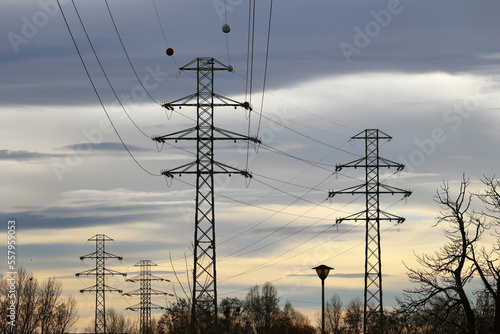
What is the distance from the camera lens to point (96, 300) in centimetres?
9369

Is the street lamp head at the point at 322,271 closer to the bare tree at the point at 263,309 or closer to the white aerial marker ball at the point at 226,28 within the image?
the white aerial marker ball at the point at 226,28

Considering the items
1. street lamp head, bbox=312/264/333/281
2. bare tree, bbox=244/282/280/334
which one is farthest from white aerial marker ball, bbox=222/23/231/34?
bare tree, bbox=244/282/280/334

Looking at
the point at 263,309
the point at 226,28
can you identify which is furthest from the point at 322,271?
the point at 263,309

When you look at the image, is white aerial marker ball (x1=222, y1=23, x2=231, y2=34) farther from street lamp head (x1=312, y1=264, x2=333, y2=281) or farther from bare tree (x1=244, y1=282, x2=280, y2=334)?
bare tree (x1=244, y1=282, x2=280, y2=334)

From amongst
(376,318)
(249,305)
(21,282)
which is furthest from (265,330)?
(376,318)

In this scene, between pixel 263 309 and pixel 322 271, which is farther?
pixel 263 309

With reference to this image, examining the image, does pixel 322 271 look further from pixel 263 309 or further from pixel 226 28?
pixel 263 309

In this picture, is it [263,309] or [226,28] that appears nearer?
[226,28]

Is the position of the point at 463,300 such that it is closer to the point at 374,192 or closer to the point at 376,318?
the point at 374,192

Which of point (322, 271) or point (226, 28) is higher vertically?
point (226, 28)

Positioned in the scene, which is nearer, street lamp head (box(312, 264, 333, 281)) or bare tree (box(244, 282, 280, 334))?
street lamp head (box(312, 264, 333, 281))

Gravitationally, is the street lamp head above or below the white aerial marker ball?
below

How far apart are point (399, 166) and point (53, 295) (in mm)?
53502

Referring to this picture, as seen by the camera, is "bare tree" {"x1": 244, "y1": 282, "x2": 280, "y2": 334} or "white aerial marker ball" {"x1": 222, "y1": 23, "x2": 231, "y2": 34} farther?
"bare tree" {"x1": 244, "y1": 282, "x2": 280, "y2": 334}
